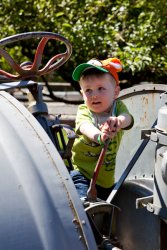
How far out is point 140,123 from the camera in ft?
13.9

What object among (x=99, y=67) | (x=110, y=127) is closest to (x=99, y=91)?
(x=99, y=67)

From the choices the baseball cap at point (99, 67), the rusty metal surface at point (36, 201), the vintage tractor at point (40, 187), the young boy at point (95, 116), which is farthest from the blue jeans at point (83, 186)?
the rusty metal surface at point (36, 201)

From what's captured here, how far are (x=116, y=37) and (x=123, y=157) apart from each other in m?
5.35

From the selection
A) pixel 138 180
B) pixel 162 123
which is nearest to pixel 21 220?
pixel 162 123

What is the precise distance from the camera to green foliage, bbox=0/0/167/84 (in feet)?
29.5

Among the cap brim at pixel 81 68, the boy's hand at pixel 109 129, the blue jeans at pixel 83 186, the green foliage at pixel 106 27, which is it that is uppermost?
the green foliage at pixel 106 27

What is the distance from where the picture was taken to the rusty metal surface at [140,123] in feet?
13.5

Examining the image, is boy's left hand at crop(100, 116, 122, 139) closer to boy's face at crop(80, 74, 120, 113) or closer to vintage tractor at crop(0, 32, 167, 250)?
vintage tractor at crop(0, 32, 167, 250)

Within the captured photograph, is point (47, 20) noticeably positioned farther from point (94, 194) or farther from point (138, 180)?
point (94, 194)

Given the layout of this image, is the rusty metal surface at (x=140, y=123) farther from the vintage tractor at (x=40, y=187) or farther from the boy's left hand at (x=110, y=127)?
the boy's left hand at (x=110, y=127)

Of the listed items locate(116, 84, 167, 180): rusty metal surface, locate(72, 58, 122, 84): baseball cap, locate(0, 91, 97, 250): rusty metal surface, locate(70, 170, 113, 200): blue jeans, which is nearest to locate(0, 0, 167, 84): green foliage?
locate(116, 84, 167, 180): rusty metal surface

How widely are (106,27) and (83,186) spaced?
6.02 m

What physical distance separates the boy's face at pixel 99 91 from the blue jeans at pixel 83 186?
0.40m

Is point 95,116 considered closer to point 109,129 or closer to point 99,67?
point 99,67
